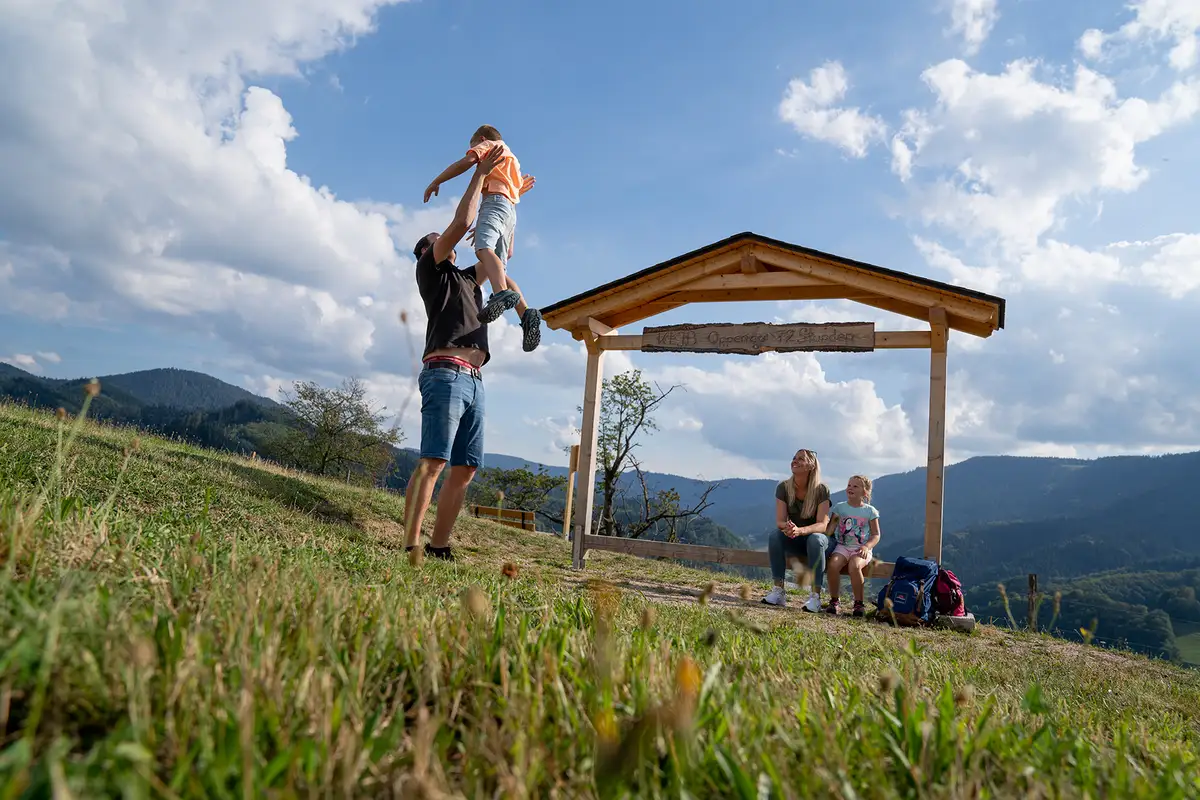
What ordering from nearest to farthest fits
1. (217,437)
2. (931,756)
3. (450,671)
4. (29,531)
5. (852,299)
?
(931,756)
(450,671)
(29,531)
(852,299)
(217,437)

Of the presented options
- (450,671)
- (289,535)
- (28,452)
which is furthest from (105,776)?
(28,452)

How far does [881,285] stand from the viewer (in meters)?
8.46

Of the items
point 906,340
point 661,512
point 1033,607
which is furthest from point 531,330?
point 661,512

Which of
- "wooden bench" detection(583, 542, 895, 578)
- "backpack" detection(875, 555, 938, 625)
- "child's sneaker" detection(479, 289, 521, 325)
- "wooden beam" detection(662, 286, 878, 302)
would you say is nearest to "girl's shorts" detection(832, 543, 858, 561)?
"wooden bench" detection(583, 542, 895, 578)

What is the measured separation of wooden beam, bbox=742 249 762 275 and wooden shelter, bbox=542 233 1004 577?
0.05 feet

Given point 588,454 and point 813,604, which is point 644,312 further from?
point 813,604

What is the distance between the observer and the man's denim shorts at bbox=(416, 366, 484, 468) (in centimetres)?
515

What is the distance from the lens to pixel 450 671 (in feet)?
5.37

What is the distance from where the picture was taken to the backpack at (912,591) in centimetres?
669

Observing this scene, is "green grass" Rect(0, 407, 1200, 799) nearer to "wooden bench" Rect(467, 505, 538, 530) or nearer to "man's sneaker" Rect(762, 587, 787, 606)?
"man's sneaker" Rect(762, 587, 787, 606)

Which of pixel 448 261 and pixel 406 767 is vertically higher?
pixel 448 261

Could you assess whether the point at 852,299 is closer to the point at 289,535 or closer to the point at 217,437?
the point at 289,535

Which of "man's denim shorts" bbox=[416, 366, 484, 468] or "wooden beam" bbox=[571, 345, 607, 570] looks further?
"wooden beam" bbox=[571, 345, 607, 570]

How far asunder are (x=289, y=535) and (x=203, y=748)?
442 cm
